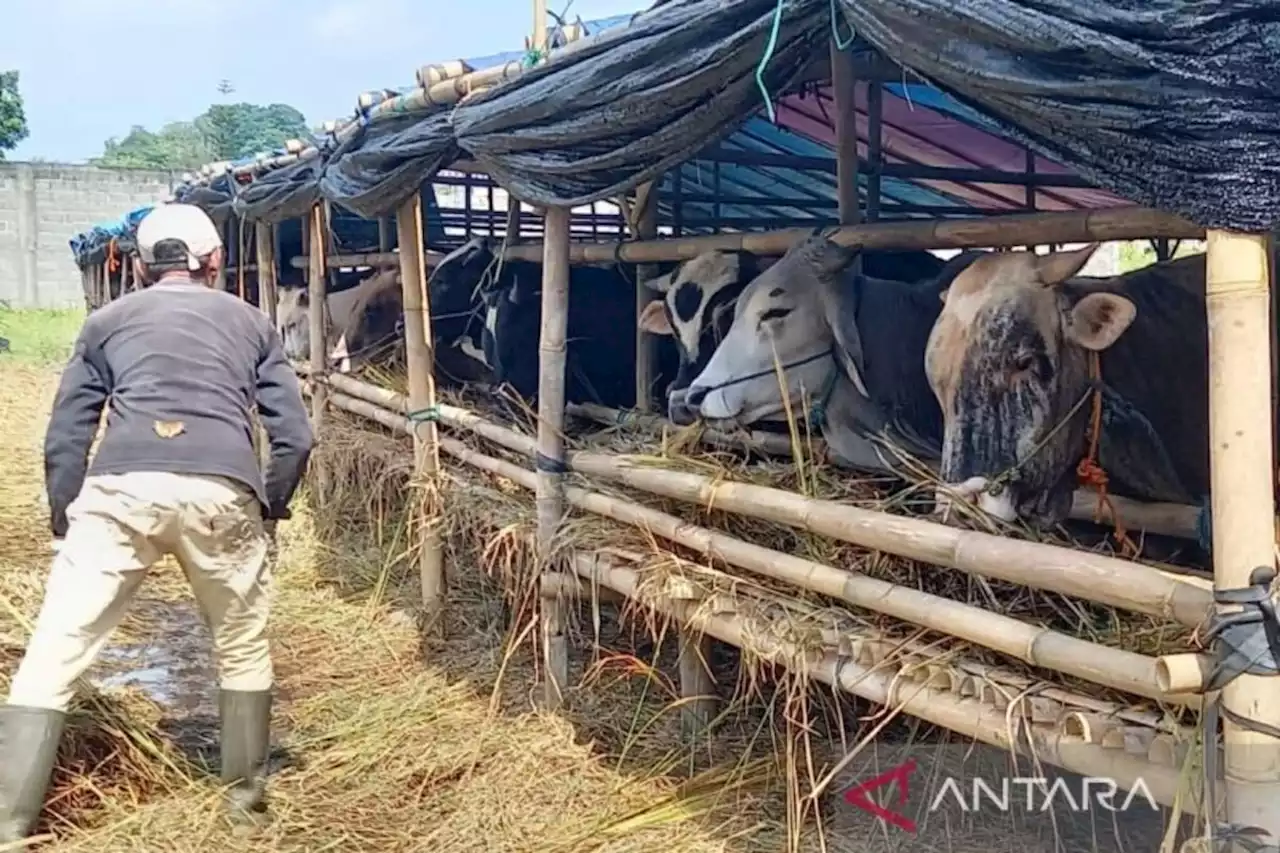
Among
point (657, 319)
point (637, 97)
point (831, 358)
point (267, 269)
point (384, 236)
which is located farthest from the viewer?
point (267, 269)

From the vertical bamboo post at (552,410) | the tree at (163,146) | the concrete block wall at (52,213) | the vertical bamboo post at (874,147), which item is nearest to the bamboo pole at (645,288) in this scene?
the vertical bamboo post at (552,410)

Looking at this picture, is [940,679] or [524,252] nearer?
[940,679]

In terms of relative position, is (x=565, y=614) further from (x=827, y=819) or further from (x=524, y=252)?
(x=524, y=252)

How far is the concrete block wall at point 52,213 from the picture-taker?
2648 cm

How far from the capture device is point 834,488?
3.79 meters

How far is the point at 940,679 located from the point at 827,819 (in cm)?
88

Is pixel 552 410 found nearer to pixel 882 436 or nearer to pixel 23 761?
pixel 882 436

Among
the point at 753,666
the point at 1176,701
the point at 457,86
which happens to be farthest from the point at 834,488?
the point at 457,86

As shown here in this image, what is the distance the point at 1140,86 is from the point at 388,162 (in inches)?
145

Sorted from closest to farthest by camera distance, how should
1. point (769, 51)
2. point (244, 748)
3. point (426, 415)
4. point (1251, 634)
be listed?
1. point (1251, 634)
2. point (769, 51)
3. point (244, 748)
4. point (426, 415)

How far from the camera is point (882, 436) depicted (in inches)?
155

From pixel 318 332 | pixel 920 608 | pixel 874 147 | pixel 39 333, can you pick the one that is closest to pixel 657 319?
pixel 874 147

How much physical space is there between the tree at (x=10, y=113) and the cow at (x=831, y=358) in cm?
3065

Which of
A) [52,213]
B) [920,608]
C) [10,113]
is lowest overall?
[920,608]
